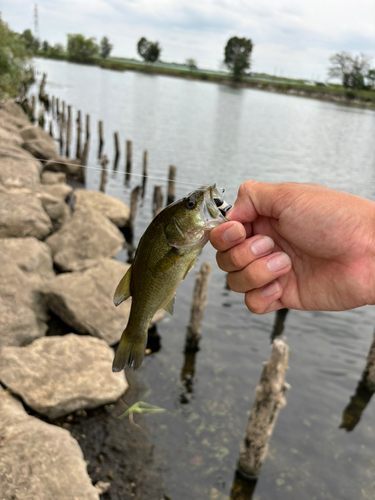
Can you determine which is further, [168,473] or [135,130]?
[135,130]

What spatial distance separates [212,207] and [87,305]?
6213 millimetres

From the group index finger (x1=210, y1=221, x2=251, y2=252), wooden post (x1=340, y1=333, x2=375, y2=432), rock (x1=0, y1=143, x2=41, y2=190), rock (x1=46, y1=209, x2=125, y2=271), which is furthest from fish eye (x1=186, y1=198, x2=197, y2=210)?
rock (x1=0, y1=143, x2=41, y2=190)

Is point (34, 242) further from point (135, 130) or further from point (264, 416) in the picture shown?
point (135, 130)

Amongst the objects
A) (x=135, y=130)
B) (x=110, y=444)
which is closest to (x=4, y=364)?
(x=110, y=444)

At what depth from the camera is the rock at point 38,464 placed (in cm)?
382

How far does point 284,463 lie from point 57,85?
71109mm

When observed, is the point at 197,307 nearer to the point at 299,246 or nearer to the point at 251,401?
the point at 251,401

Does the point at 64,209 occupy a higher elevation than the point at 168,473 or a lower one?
higher

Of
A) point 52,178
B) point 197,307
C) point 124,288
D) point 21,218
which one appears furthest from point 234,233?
point 52,178

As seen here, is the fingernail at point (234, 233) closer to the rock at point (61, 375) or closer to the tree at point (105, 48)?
the rock at point (61, 375)

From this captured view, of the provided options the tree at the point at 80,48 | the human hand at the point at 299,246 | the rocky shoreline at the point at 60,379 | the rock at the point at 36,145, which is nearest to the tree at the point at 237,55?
the tree at the point at 80,48

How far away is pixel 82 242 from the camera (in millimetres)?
10359

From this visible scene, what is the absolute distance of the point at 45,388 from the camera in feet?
19.0

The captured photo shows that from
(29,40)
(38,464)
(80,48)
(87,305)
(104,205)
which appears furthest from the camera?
(80,48)
